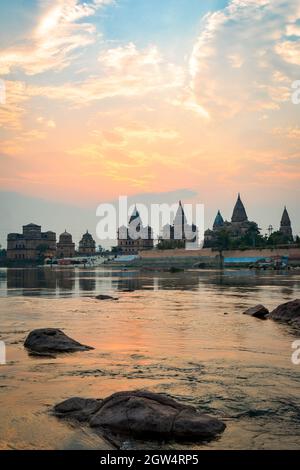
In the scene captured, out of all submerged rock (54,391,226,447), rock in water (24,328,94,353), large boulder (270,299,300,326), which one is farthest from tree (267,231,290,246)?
submerged rock (54,391,226,447)

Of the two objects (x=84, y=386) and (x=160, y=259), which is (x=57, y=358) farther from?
(x=160, y=259)

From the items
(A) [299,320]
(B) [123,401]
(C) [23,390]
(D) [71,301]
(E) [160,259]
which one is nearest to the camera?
(B) [123,401]

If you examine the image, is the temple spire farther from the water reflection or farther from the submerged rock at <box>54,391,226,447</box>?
the submerged rock at <box>54,391,226,447</box>

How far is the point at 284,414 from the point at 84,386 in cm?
402

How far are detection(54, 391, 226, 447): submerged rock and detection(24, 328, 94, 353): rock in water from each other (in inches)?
236

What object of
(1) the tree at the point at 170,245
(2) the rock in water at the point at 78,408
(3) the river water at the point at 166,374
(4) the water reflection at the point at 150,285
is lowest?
(4) the water reflection at the point at 150,285

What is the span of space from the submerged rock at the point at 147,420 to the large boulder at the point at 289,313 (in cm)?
1268

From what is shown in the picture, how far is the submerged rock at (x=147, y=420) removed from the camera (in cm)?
789

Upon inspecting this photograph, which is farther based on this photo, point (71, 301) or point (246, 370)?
point (71, 301)

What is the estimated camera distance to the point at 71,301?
32156 mm

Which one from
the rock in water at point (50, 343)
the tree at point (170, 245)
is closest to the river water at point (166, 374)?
the rock in water at point (50, 343)

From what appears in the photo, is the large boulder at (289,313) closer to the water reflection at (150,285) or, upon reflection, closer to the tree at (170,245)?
the water reflection at (150,285)

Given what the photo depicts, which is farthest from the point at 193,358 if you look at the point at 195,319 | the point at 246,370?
the point at 195,319

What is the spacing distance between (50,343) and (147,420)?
7.38 metres
